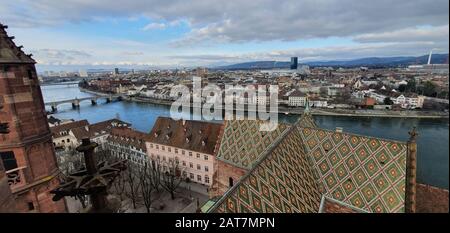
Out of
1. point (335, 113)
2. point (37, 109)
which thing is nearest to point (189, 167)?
point (37, 109)

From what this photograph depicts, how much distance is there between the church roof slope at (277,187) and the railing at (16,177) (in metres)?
4.50

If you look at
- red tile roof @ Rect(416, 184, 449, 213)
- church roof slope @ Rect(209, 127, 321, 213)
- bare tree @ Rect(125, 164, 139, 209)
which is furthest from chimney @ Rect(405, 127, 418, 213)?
bare tree @ Rect(125, 164, 139, 209)

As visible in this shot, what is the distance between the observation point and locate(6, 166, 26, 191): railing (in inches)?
207

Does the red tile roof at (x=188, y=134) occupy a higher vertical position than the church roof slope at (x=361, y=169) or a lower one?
lower

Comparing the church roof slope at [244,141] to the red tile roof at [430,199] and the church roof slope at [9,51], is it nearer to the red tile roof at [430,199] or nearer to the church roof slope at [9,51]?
the red tile roof at [430,199]

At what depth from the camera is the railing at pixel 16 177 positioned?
17.3 feet

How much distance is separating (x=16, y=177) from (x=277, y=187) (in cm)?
637

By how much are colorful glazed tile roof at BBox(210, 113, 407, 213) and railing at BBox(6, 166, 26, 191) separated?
4781mm

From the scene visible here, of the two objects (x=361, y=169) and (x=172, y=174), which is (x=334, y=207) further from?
(x=172, y=174)

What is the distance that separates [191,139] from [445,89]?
63.4 ft

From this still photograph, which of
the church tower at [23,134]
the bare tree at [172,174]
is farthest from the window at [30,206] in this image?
the bare tree at [172,174]
